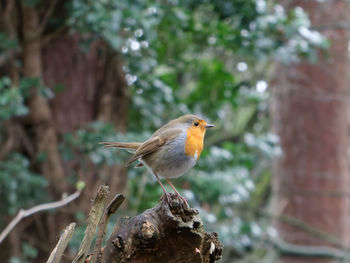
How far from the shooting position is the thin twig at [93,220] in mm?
1455

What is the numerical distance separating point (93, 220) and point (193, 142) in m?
0.93

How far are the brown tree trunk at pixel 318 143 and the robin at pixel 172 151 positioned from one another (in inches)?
113

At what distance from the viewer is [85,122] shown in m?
4.07

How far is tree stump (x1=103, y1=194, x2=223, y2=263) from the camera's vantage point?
142 centimetres

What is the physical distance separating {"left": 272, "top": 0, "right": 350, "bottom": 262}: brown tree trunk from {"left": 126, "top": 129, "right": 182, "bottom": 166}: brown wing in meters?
3.00

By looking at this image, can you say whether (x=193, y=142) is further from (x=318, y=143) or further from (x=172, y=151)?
(x=318, y=143)

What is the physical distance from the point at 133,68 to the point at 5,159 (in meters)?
1.20

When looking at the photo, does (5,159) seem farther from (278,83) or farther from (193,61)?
(278,83)

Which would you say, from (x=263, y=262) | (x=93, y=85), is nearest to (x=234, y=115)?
(x=263, y=262)

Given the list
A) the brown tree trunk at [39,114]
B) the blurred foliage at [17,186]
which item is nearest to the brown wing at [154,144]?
the blurred foliage at [17,186]

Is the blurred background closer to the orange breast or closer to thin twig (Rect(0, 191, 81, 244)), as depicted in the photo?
the orange breast

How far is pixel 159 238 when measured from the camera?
1446 mm

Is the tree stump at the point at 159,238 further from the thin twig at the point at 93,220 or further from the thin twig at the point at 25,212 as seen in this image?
the thin twig at the point at 25,212

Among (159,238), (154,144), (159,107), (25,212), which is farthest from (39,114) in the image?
(159,238)
